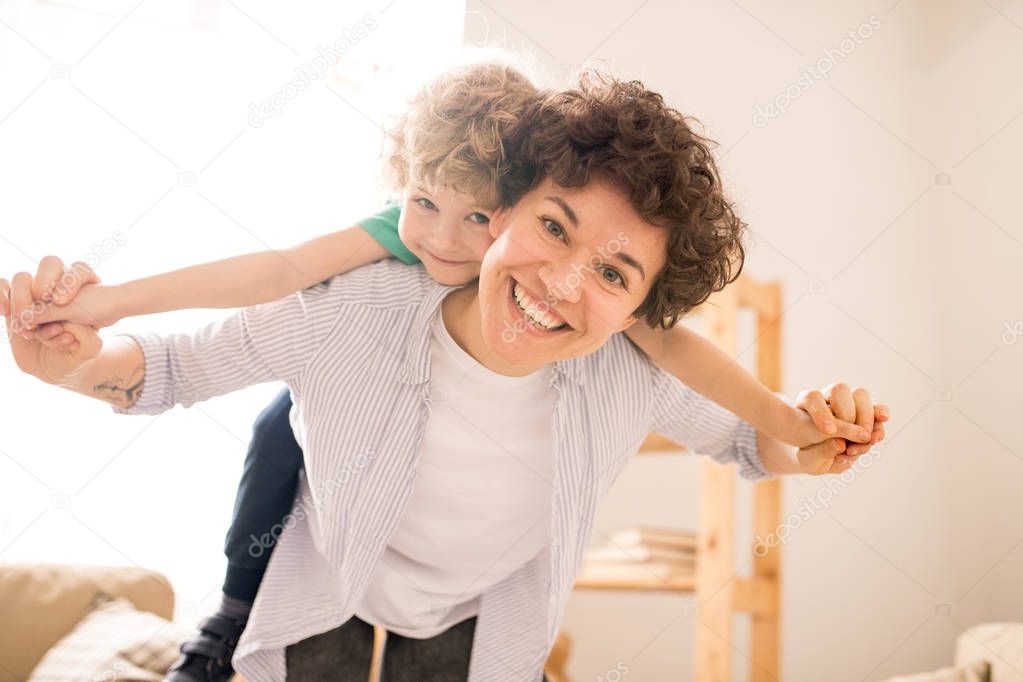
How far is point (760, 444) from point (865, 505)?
138 centimetres

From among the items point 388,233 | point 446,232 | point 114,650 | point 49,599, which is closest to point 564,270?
point 446,232

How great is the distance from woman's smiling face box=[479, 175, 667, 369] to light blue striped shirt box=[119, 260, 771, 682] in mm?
166

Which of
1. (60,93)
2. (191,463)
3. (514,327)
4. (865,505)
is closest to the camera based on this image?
(514,327)

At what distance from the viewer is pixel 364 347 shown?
1204 mm

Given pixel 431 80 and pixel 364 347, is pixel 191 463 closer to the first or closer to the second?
pixel 364 347

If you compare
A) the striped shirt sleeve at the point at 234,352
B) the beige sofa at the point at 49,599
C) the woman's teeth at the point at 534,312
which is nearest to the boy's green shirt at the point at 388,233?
the striped shirt sleeve at the point at 234,352

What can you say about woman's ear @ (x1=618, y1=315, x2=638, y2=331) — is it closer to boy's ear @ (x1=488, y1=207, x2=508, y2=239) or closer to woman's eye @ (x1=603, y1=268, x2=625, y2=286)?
woman's eye @ (x1=603, y1=268, x2=625, y2=286)

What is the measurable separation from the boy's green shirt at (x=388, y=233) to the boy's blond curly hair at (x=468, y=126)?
80mm

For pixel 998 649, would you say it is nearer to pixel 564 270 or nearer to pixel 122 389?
pixel 564 270

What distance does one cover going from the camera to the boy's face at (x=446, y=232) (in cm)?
120

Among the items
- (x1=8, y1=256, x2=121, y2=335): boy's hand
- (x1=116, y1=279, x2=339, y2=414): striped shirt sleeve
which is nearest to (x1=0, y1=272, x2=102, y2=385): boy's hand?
(x1=8, y1=256, x2=121, y2=335): boy's hand

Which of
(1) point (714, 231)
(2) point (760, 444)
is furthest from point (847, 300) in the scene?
(1) point (714, 231)

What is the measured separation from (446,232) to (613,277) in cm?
26

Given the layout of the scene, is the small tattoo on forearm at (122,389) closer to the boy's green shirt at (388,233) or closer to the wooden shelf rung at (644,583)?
the boy's green shirt at (388,233)
